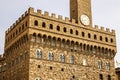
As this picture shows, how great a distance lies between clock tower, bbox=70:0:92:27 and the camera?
1910 inches

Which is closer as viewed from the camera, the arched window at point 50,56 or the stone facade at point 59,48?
the stone facade at point 59,48

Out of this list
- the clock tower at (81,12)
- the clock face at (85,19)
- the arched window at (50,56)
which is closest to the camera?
the arched window at (50,56)

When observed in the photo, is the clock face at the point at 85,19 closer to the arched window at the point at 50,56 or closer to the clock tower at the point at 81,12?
the clock tower at the point at 81,12

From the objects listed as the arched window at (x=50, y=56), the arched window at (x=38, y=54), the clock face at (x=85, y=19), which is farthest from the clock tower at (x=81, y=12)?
the arched window at (x=38, y=54)

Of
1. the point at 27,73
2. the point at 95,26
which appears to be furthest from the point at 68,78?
the point at 95,26

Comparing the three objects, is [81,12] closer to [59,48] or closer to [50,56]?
[59,48]

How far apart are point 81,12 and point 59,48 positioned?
8.04m

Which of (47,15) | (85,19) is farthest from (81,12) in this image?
(47,15)

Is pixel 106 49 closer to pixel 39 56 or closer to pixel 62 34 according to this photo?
pixel 62 34

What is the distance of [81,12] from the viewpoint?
49.0 meters

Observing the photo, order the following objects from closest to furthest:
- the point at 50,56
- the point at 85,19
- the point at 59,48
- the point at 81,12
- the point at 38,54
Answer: the point at 38,54, the point at 50,56, the point at 59,48, the point at 81,12, the point at 85,19

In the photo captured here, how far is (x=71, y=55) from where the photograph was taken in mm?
45688

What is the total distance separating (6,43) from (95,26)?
15379 millimetres

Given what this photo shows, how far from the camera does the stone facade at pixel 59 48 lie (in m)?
42.5
